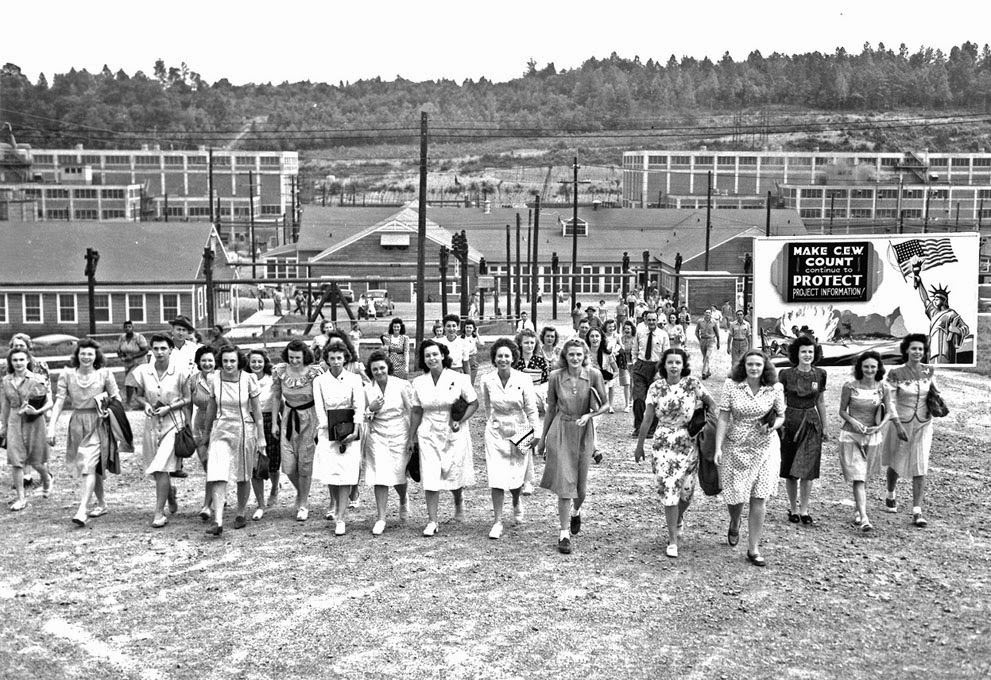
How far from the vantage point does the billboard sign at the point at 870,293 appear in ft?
57.7

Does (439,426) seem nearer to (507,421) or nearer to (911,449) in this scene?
(507,421)

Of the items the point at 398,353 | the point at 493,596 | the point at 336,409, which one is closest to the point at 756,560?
the point at 493,596

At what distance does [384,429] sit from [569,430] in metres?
1.71

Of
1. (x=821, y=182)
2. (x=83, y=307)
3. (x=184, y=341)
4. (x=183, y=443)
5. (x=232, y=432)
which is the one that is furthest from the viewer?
(x=821, y=182)

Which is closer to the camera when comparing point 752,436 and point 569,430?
point 752,436

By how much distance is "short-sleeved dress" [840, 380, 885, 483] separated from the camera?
11.6m

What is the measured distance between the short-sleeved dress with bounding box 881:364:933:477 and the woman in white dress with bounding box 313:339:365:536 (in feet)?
16.5

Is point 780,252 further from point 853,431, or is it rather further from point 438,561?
point 438,561

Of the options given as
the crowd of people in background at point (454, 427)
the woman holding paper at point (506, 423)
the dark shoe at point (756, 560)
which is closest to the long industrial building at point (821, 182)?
Result: the crowd of people in background at point (454, 427)

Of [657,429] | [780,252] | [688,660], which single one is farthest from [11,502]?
[780,252]

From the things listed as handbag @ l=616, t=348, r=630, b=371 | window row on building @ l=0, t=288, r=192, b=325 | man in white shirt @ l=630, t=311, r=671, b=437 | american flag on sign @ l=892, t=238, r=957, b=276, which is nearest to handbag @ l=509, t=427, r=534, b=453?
man in white shirt @ l=630, t=311, r=671, b=437

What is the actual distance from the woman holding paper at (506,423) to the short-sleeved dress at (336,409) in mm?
1143

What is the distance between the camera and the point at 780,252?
17859 millimetres

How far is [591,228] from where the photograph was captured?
78.2m
